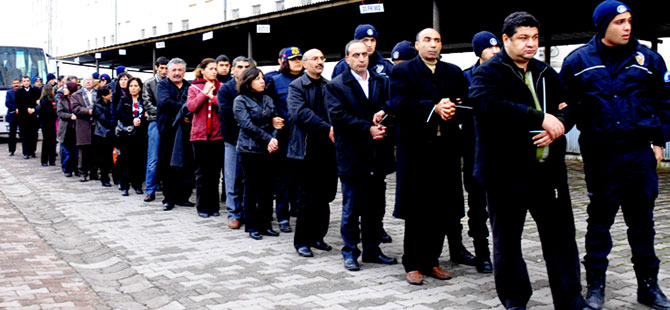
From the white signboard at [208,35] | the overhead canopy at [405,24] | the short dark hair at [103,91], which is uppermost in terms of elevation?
the overhead canopy at [405,24]

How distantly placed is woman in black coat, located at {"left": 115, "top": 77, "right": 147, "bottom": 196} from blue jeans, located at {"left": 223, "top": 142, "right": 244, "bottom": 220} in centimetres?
292

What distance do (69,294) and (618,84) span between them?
13.2ft

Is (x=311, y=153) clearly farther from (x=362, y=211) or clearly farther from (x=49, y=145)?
(x=49, y=145)

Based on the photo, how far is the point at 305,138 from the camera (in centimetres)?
678

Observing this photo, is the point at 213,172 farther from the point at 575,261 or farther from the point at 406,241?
the point at 575,261

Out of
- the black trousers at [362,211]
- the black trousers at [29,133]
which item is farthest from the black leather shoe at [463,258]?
the black trousers at [29,133]

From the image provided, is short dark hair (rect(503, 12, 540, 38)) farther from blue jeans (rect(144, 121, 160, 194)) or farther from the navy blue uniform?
Result: blue jeans (rect(144, 121, 160, 194))

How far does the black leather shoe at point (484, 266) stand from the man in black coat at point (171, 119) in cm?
497

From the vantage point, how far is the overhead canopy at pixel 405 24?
1352 centimetres

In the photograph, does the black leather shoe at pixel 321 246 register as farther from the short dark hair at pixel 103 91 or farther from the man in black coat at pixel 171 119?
the short dark hair at pixel 103 91

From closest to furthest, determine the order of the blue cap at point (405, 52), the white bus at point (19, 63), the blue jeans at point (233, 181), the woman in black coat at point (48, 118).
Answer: the blue cap at point (405, 52) < the blue jeans at point (233, 181) < the woman in black coat at point (48, 118) < the white bus at point (19, 63)

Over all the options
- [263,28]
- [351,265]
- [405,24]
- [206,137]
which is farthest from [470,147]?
[405,24]

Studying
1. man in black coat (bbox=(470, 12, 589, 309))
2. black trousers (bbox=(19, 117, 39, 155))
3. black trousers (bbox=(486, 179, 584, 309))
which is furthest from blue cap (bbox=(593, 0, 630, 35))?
black trousers (bbox=(19, 117, 39, 155))

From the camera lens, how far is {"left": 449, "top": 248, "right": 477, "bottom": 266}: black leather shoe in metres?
6.19
